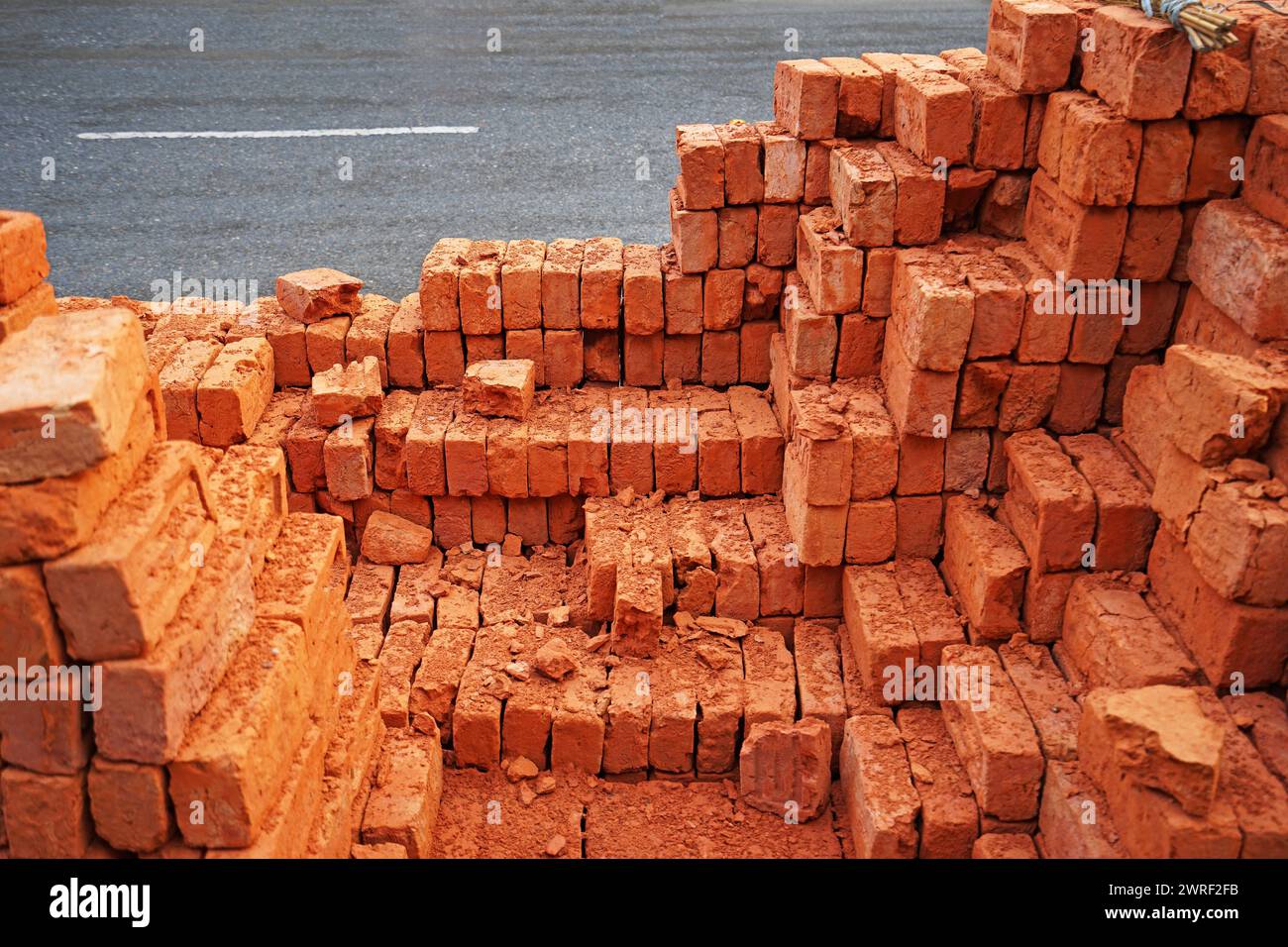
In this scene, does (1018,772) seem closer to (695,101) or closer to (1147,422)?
(1147,422)

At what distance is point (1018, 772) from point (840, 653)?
1468 mm

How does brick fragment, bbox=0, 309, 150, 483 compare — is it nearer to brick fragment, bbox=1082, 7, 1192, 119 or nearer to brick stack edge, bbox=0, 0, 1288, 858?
brick stack edge, bbox=0, 0, 1288, 858

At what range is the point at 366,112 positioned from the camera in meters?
14.6

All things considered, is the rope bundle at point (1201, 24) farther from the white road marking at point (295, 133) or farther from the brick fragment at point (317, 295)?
the white road marking at point (295, 133)

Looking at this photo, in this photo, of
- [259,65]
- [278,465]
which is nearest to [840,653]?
[278,465]

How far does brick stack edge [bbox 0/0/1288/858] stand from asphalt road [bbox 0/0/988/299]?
3.74 metres

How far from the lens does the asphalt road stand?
12094 mm

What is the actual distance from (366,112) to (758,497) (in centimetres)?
888

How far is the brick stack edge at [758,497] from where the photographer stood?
450 cm

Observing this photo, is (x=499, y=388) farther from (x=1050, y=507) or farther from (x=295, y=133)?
(x=295, y=133)

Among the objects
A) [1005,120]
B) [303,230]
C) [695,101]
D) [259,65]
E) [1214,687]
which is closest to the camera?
[1214,687]

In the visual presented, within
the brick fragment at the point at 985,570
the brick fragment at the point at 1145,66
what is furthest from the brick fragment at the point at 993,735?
the brick fragment at the point at 1145,66

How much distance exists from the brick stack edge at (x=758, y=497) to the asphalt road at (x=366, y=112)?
3740mm

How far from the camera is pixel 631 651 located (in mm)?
6852
